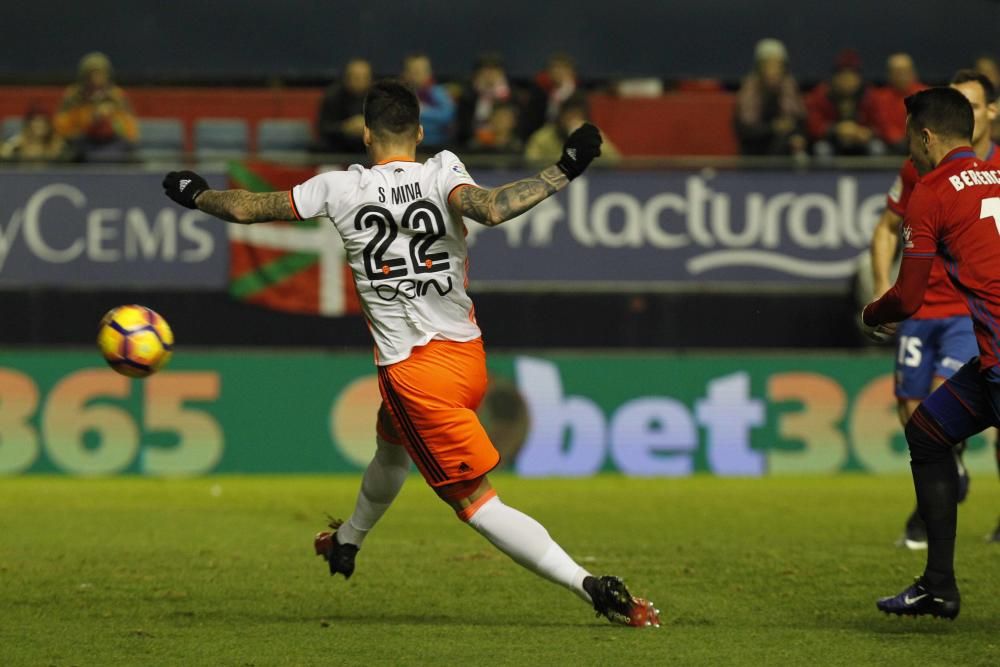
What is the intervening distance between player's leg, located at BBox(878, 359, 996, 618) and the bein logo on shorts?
2.08 meters

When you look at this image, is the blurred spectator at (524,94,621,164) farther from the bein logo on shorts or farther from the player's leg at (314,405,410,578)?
the bein logo on shorts

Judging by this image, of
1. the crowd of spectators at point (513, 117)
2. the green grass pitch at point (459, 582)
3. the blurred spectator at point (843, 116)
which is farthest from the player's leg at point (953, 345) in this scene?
the blurred spectator at point (843, 116)

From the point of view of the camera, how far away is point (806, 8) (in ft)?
59.5

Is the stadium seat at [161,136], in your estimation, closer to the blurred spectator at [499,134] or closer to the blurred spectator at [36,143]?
the blurred spectator at [36,143]

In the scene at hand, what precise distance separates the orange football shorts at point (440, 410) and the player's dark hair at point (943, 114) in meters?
2.14

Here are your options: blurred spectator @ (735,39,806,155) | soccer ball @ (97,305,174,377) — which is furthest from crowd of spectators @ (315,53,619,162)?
soccer ball @ (97,305,174,377)

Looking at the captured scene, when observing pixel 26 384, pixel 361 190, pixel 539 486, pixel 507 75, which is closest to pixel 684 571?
pixel 361 190

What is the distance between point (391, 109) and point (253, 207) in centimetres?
71

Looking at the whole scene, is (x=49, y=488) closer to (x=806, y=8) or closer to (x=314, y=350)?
(x=314, y=350)

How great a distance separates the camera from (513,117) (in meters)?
15.7

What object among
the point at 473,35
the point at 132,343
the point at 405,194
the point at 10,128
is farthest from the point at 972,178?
the point at 473,35

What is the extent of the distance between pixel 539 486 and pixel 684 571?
211 inches

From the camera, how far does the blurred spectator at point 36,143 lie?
49.7 feet

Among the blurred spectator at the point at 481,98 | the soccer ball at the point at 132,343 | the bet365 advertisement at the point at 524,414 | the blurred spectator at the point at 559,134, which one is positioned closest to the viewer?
the soccer ball at the point at 132,343
